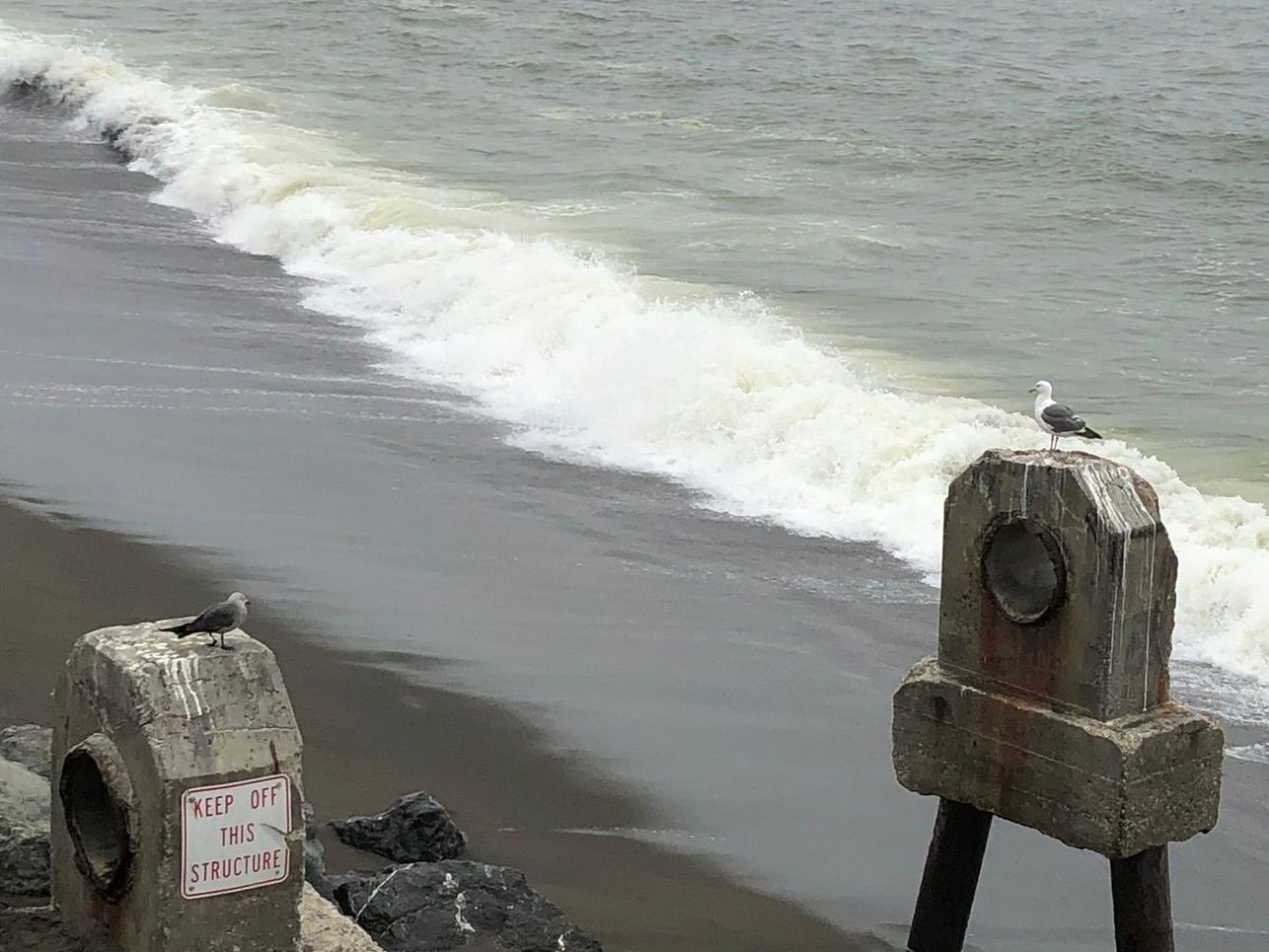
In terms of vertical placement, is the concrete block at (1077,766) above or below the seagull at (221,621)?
below

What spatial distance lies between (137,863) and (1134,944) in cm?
291

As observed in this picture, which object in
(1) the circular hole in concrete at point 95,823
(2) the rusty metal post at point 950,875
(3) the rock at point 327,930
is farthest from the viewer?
(2) the rusty metal post at point 950,875

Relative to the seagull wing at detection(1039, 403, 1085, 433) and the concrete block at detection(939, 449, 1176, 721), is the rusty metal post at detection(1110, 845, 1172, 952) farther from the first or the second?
the seagull wing at detection(1039, 403, 1085, 433)

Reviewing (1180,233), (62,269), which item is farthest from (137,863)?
(1180,233)

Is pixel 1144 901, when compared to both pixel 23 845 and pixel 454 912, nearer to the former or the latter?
pixel 454 912

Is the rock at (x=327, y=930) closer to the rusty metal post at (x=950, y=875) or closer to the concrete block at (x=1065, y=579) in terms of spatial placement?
the rusty metal post at (x=950, y=875)

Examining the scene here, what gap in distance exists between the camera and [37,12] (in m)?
39.2

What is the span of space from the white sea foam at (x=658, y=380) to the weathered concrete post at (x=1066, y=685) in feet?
12.3

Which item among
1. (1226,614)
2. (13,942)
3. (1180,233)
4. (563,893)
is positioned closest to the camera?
(13,942)

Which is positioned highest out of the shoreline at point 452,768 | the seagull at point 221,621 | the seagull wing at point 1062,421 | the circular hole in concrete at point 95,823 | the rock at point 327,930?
the seagull wing at point 1062,421

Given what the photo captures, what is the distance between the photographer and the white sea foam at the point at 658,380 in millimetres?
11500

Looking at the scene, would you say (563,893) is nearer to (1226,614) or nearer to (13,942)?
(13,942)

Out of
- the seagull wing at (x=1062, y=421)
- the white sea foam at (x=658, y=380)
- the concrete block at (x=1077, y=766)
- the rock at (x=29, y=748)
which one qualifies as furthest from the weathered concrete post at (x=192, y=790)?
the white sea foam at (x=658, y=380)

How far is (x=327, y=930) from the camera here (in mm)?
5309
